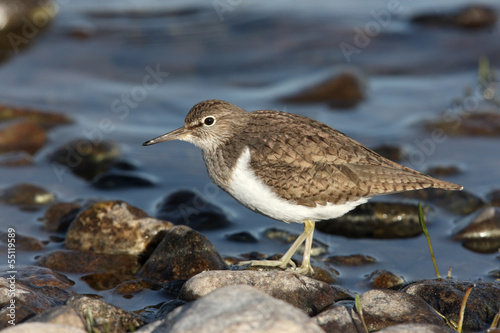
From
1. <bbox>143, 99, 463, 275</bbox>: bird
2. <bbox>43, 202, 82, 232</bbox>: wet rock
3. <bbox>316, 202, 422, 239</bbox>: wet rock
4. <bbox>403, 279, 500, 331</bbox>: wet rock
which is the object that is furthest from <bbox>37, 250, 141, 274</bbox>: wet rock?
<bbox>403, 279, 500, 331</bbox>: wet rock

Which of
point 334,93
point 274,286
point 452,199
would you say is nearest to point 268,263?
point 274,286

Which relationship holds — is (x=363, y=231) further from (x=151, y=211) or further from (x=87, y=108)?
(x=87, y=108)

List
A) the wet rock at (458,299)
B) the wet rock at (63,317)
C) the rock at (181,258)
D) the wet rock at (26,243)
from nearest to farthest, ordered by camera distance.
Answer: the wet rock at (63,317) < the wet rock at (458,299) < the rock at (181,258) < the wet rock at (26,243)

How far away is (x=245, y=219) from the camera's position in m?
8.99

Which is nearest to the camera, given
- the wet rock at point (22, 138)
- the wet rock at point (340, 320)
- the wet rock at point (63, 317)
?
the wet rock at point (63, 317)

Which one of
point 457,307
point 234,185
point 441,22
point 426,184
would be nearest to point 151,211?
point 234,185

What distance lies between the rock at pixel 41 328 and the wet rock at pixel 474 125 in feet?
27.4

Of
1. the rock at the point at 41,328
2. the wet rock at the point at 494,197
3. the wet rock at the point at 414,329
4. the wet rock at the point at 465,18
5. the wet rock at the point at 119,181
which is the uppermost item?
the wet rock at the point at 465,18

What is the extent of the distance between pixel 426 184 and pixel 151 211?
400cm

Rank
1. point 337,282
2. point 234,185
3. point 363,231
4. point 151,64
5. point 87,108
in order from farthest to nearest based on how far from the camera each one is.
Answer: point 151,64, point 87,108, point 363,231, point 337,282, point 234,185

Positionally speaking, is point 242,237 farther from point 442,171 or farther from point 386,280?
point 442,171

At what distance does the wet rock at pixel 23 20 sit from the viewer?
15.1 metres

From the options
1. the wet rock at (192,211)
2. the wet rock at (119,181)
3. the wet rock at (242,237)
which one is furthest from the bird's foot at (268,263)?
the wet rock at (119,181)

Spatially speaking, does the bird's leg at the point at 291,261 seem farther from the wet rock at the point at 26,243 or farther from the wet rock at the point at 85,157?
the wet rock at the point at 85,157
